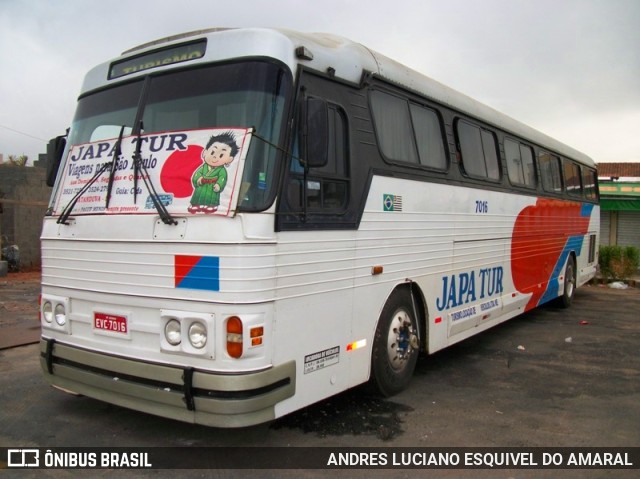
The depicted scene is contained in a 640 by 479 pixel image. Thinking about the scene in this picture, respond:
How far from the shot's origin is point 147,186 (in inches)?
157

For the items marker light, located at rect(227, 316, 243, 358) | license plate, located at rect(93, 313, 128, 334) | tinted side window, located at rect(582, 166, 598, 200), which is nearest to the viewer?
marker light, located at rect(227, 316, 243, 358)

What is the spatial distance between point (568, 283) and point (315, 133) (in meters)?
9.44

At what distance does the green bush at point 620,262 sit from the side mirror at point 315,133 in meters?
15.0

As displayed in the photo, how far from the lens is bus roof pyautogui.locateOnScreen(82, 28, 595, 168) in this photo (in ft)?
13.0

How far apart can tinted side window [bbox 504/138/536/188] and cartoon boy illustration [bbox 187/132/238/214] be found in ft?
17.9

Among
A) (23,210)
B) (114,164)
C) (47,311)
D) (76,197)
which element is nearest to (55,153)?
(76,197)

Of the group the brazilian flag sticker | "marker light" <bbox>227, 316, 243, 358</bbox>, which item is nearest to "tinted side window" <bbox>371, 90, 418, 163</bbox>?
the brazilian flag sticker

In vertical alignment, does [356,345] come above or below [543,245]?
below

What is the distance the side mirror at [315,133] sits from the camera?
3.95 metres

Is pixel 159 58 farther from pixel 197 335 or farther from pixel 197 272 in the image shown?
pixel 197 335

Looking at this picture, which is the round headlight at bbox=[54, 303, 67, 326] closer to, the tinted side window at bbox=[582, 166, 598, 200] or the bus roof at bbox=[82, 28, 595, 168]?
the bus roof at bbox=[82, 28, 595, 168]

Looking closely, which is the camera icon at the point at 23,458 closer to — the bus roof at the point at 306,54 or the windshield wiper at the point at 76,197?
the windshield wiper at the point at 76,197

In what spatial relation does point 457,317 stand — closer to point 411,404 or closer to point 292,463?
point 411,404

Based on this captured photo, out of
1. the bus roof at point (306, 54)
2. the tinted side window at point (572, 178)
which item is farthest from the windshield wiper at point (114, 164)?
the tinted side window at point (572, 178)
